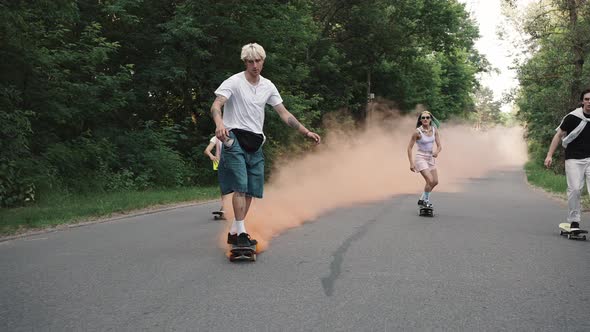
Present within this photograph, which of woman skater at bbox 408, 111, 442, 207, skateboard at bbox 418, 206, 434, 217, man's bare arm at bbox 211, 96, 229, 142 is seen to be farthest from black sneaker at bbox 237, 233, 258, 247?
woman skater at bbox 408, 111, 442, 207

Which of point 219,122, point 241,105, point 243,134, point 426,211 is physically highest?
point 241,105

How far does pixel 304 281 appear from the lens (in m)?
5.05

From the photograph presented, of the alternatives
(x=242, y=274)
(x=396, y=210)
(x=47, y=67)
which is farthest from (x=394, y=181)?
(x=242, y=274)

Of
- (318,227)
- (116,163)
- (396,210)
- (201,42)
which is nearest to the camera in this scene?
(318,227)

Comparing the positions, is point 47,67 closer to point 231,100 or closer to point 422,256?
point 231,100

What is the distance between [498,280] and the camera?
5.15 meters

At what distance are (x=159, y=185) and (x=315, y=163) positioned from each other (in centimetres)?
1001

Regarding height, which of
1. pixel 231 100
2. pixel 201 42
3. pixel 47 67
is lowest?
pixel 231 100

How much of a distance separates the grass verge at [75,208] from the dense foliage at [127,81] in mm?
690

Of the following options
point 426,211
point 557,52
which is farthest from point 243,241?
point 557,52

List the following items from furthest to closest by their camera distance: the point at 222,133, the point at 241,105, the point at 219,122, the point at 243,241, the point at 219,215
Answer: the point at 219,215 → the point at 241,105 → the point at 243,241 → the point at 219,122 → the point at 222,133

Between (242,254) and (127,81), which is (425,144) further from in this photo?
(127,81)

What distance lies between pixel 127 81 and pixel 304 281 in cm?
1379

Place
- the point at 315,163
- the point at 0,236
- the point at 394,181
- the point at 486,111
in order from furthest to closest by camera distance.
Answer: the point at 486,111 → the point at 315,163 → the point at 394,181 → the point at 0,236
